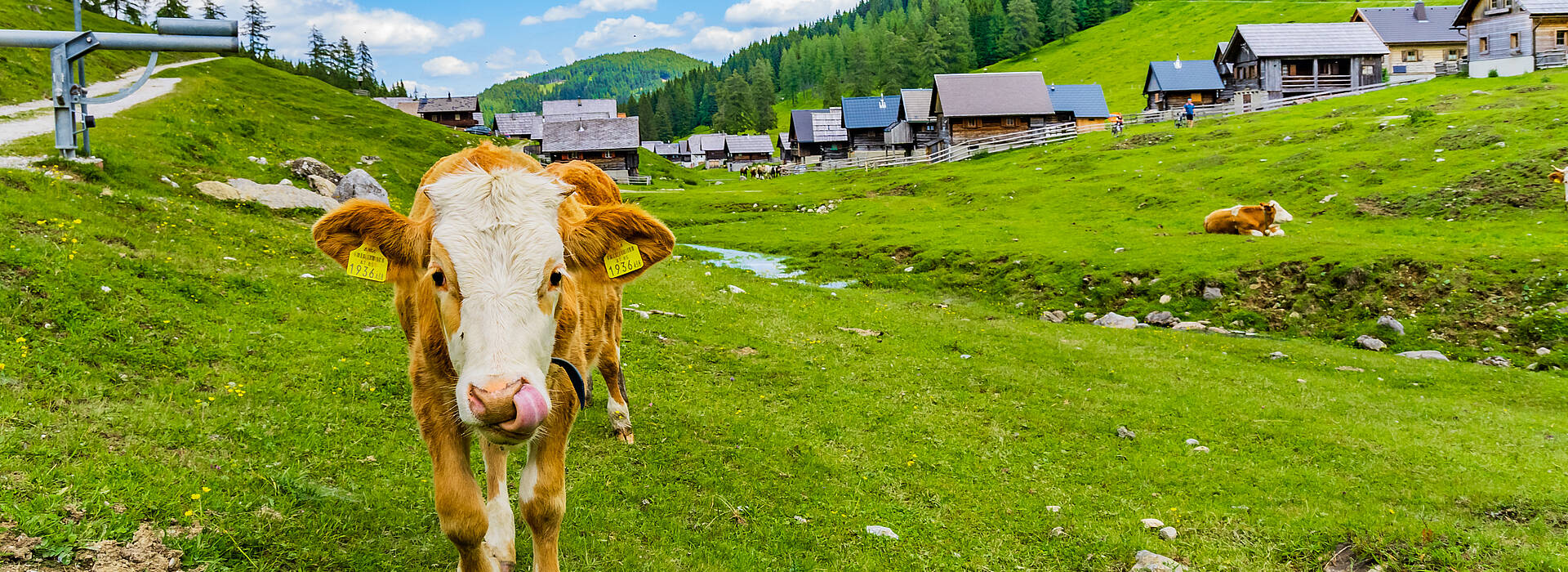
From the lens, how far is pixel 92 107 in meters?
31.6

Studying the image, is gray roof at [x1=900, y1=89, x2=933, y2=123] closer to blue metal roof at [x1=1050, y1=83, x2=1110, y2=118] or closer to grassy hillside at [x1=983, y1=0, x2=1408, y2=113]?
blue metal roof at [x1=1050, y1=83, x2=1110, y2=118]

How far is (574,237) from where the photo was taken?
5047 mm

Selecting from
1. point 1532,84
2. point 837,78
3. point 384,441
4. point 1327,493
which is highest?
point 837,78

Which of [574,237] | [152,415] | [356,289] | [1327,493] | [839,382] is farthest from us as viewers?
[356,289]

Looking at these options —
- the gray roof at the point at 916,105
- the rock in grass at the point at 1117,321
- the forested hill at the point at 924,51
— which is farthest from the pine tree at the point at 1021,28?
the rock in grass at the point at 1117,321

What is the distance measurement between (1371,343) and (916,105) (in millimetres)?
77052

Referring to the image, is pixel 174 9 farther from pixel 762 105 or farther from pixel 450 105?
pixel 762 105

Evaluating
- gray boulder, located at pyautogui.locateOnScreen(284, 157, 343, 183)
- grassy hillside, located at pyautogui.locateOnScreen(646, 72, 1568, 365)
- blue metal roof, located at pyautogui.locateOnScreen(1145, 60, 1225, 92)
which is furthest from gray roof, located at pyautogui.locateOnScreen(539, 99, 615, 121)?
gray boulder, located at pyautogui.locateOnScreen(284, 157, 343, 183)

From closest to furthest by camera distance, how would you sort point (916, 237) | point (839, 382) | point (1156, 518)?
1. point (1156, 518)
2. point (839, 382)
3. point (916, 237)

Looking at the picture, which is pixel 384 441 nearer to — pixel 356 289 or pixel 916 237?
pixel 356 289

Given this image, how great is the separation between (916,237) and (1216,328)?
14705 mm

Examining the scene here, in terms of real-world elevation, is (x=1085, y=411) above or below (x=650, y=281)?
below

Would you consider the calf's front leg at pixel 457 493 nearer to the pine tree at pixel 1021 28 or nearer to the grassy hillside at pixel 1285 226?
the grassy hillside at pixel 1285 226

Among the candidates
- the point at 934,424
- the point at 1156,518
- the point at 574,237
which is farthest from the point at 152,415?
the point at 1156,518
